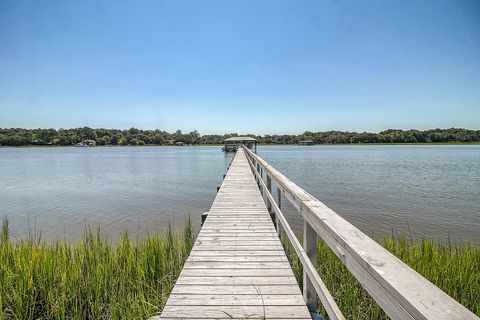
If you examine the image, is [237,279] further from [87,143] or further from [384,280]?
[87,143]

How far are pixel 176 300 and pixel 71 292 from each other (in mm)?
1833

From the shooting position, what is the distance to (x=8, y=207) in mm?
11117

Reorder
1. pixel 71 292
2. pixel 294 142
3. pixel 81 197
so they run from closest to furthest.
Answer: pixel 71 292 → pixel 81 197 → pixel 294 142

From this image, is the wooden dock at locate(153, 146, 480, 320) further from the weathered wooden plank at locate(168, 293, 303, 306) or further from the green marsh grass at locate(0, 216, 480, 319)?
the green marsh grass at locate(0, 216, 480, 319)

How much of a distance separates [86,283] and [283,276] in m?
2.59

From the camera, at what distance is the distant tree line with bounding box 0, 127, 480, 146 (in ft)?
323

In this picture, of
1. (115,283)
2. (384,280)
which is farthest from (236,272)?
(384,280)

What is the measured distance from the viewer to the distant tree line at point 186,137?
9856 centimetres

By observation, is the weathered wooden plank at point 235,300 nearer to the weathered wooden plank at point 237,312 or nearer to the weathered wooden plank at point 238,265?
the weathered wooden plank at point 237,312

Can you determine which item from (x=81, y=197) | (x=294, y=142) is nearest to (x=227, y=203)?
(x=81, y=197)

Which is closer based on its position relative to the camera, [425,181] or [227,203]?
[227,203]

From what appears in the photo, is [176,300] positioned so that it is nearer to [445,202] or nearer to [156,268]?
[156,268]

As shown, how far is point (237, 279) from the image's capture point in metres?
2.59

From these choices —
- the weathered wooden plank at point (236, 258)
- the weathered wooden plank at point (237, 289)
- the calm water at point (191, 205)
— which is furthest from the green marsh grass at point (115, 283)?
the calm water at point (191, 205)
